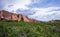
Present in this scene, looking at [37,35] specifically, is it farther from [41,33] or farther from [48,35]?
[48,35]

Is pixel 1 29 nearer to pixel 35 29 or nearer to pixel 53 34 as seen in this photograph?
pixel 35 29

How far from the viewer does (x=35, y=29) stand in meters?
7.27

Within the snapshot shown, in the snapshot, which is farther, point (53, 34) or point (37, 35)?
point (53, 34)

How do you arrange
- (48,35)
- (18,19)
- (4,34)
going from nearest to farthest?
(4,34)
(48,35)
(18,19)

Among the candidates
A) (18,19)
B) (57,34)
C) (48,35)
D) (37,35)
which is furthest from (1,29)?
(18,19)

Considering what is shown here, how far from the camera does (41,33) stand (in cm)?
730

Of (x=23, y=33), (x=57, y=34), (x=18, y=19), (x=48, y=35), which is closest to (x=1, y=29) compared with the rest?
(x=23, y=33)

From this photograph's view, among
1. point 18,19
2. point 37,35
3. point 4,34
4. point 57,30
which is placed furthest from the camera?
point 18,19

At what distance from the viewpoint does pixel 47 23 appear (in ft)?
28.1

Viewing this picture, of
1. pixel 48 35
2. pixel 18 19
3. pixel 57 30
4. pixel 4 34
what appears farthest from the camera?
pixel 18 19

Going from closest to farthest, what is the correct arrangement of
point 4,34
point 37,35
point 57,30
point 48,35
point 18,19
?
point 4,34, point 37,35, point 48,35, point 57,30, point 18,19

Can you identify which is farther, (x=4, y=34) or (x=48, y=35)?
(x=48, y=35)

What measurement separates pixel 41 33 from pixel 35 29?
0.86 feet

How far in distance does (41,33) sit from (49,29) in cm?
82
